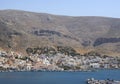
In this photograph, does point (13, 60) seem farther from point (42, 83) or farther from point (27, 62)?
point (42, 83)

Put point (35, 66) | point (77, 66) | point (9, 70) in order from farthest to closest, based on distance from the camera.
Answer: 1. point (77, 66)
2. point (35, 66)
3. point (9, 70)

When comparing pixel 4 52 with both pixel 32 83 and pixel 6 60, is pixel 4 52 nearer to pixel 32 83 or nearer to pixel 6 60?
pixel 6 60

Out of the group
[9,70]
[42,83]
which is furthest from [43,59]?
[42,83]

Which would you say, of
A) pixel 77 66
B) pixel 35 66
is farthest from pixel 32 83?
pixel 77 66

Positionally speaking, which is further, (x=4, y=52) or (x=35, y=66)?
(x=4, y=52)

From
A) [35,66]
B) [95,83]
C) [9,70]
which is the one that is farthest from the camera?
[35,66]

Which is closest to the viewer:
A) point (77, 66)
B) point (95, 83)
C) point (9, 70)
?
point (95, 83)

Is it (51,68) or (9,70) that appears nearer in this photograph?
(9,70)

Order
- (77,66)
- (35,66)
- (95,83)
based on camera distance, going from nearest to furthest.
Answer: (95,83)
(35,66)
(77,66)

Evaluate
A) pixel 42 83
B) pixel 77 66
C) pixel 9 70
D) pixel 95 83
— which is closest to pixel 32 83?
pixel 42 83
